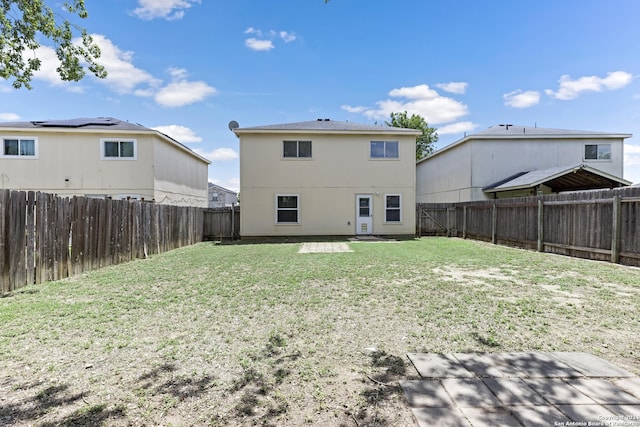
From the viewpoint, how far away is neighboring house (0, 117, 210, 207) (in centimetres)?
1509

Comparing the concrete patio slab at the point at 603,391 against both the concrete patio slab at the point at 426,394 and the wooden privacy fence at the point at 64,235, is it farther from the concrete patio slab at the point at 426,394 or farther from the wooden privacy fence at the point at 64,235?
the wooden privacy fence at the point at 64,235

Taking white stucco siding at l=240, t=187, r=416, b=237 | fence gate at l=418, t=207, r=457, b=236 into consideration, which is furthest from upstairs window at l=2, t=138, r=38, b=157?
fence gate at l=418, t=207, r=457, b=236

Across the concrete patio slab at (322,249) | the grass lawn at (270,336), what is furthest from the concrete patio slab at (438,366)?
the concrete patio slab at (322,249)

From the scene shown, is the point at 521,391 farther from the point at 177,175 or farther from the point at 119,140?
the point at 177,175

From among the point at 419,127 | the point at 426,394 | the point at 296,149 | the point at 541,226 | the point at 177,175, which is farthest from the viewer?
the point at 419,127

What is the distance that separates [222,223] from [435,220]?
1124 centimetres

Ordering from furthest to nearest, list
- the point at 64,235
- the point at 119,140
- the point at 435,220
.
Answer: the point at 435,220 → the point at 119,140 → the point at 64,235

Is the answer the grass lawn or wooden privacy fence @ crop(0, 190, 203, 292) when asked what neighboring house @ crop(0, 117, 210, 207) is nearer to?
wooden privacy fence @ crop(0, 190, 203, 292)

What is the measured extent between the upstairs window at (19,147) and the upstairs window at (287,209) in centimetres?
1200

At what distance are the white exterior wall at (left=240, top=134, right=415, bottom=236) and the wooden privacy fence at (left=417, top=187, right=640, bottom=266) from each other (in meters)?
3.97

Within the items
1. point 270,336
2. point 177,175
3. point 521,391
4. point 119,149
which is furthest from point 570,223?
point 119,149

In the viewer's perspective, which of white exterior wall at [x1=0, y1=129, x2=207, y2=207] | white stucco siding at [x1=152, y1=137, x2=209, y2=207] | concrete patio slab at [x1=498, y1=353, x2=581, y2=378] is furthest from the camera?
white stucco siding at [x1=152, y1=137, x2=209, y2=207]

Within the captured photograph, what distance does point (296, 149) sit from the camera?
15570 millimetres

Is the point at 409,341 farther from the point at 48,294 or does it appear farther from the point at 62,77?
the point at 62,77
